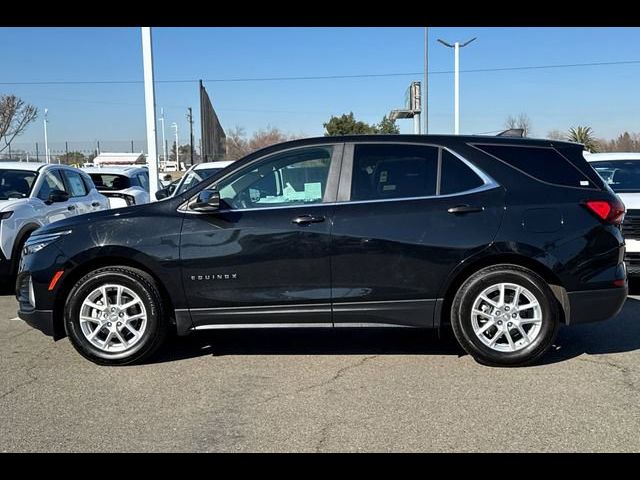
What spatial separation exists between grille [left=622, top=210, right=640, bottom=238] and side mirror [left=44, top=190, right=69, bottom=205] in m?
7.53

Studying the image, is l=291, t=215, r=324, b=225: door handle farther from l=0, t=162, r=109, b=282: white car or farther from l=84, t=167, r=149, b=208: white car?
l=84, t=167, r=149, b=208: white car

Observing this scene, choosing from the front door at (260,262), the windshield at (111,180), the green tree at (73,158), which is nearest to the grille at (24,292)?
the front door at (260,262)

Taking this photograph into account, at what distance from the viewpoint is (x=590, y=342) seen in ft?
18.0

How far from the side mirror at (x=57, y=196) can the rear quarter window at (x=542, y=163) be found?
20.4 ft

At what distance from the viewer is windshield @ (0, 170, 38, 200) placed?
8234 mm

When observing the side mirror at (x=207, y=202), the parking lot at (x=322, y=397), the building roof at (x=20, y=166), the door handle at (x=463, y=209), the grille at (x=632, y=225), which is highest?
the building roof at (x=20, y=166)

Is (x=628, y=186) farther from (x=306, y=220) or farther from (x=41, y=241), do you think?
(x=41, y=241)

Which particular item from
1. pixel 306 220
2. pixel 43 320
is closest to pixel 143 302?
pixel 43 320

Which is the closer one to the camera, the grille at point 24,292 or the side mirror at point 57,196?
the grille at point 24,292

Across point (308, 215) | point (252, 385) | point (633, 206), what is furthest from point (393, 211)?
point (633, 206)

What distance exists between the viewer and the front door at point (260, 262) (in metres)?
4.76

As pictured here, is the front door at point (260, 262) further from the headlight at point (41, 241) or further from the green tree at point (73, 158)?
the green tree at point (73, 158)
